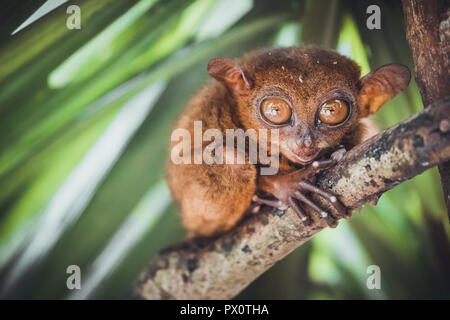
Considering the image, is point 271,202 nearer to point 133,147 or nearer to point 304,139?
point 304,139

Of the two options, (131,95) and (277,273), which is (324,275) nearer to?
(277,273)

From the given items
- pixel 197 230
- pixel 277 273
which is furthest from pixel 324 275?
pixel 197 230

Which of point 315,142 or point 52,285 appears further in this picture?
point 52,285

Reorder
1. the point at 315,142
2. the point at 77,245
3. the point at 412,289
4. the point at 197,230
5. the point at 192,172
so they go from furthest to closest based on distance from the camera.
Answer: the point at 77,245 → the point at 412,289 → the point at 197,230 → the point at 192,172 → the point at 315,142

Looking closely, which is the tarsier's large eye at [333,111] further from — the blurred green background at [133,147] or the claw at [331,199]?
the blurred green background at [133,147]

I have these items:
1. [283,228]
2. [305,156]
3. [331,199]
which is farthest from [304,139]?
[283,228]

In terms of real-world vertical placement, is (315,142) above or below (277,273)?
above
